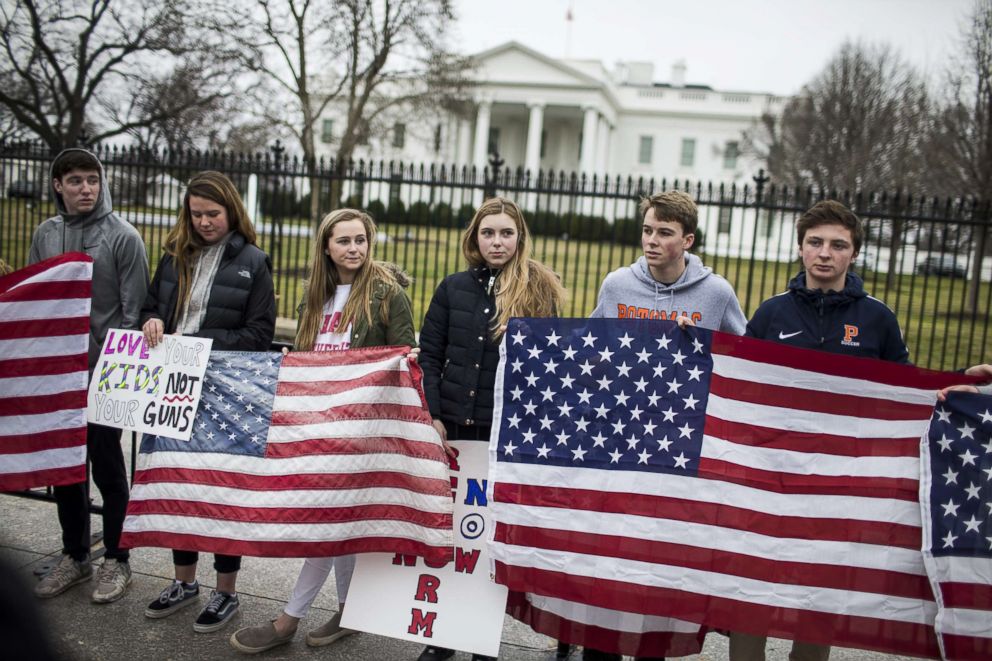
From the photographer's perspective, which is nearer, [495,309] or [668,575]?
[668,575]

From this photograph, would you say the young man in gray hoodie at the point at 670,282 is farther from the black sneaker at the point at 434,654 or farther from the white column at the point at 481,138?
the white column at the point at 481,138

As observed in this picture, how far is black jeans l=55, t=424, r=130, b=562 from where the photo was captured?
4.06 metres

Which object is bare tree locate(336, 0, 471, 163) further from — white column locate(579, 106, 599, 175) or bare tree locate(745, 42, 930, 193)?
white column locate(579, 106, 599, 175)

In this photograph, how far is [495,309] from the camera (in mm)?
3527

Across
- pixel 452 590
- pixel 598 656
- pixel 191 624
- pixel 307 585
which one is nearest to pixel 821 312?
pixel 598 656

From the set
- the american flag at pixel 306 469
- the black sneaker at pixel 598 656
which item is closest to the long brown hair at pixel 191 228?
the american flag at pixel 306 469

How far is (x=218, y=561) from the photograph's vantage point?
3.84 metres

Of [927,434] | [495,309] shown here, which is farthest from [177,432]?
[927,434]

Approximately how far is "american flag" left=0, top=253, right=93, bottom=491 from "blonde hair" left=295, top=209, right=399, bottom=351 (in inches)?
47.1

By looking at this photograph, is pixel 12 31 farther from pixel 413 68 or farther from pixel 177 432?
pixel 177 432

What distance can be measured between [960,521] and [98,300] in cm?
421

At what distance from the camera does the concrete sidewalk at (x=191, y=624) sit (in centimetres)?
356

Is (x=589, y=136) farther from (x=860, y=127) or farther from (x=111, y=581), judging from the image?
(x=111, y=581)

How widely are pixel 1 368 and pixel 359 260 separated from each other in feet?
6.37
